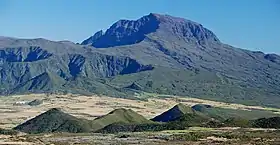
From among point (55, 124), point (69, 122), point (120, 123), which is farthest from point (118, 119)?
point (55, 124)

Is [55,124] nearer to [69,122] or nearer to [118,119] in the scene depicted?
[69,122]

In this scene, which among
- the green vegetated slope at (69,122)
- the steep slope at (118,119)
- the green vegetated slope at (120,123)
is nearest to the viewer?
the green vegetated slope at (120,123)

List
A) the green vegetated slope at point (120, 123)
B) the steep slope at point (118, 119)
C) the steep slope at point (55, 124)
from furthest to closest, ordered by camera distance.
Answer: the steep slope at point (118, 119)
the steep slope at point (55, 124)
the green vegetated slope at point (120, 123)

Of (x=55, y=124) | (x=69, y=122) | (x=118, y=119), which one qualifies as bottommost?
(x=55, y=124)

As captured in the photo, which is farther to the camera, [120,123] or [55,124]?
[55,124]

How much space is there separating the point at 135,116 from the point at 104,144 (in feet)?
198

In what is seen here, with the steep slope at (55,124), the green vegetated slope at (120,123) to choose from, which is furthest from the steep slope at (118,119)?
the steep slope at (55,124)

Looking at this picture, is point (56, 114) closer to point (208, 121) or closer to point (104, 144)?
point (208, 121)

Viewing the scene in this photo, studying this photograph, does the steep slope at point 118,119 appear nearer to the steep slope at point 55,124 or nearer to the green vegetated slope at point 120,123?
the green vegetated slope at point 120,123

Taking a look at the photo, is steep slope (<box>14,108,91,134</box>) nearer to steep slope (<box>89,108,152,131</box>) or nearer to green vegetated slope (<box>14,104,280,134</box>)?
green vegetated slope (<box>14,104,280,134</box>)

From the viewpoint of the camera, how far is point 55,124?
16138cm

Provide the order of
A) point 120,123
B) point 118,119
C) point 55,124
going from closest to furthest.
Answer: point 120,123
point 55,124
point 118,119

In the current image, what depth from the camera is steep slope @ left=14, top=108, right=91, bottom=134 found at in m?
154

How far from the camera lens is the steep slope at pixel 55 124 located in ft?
506
